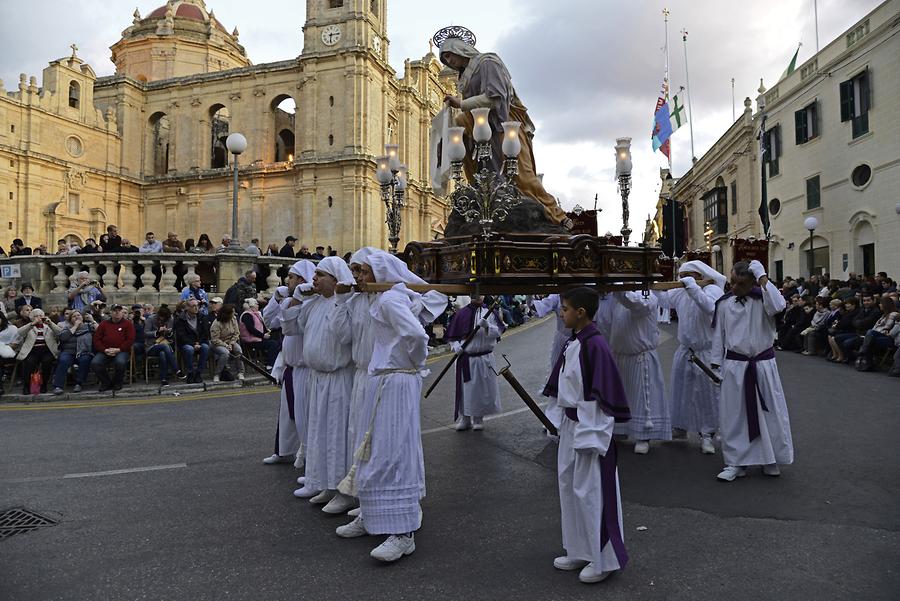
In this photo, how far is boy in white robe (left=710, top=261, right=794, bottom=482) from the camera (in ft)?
18.8

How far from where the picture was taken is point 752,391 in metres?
5.80

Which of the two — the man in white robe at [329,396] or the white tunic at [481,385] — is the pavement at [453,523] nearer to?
the man in white robe at [329,396]

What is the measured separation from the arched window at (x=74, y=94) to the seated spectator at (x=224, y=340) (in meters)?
35.1

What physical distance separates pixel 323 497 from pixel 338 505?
0.81ft

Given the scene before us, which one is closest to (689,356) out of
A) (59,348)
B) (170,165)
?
(59,348)

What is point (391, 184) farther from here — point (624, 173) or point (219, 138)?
point (219, 138)

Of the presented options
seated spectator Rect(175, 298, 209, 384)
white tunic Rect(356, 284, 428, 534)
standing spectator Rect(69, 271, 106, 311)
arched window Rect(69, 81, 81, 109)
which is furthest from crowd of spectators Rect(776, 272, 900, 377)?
arched window Rect(69, 81, 81, 109)

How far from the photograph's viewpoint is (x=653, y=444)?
7.17 m

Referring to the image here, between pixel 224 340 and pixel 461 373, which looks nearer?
pixel 461 373

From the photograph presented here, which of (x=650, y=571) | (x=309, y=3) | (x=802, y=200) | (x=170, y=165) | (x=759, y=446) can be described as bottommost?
(x=650, y=571)

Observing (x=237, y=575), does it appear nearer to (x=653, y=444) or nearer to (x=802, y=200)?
(x=653, y=444)

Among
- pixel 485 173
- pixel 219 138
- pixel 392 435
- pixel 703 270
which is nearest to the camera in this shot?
pixel 392 435

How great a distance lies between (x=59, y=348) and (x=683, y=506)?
11176 mm

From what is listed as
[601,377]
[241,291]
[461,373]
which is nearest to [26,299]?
[241,291]
